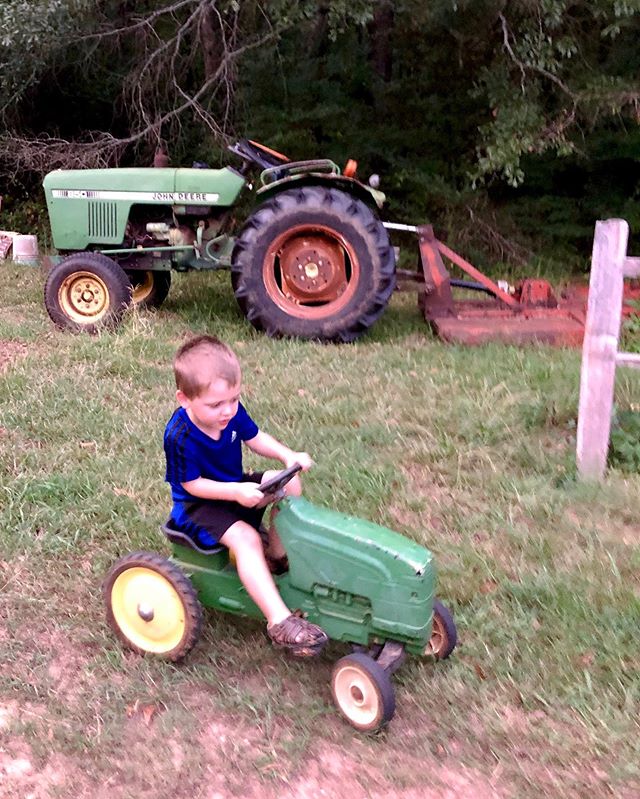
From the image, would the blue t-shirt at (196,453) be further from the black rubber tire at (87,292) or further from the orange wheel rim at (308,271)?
the black rubber tire at (87,292)

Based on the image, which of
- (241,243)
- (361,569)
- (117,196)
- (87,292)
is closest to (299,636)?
(361,569)

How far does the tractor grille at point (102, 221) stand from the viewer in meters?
6.57

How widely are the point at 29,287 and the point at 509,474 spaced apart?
224 inches

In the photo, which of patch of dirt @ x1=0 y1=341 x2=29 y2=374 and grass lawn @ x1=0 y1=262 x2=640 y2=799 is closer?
grass lawn @ x1=0 y1=262 x2=640 y2=799

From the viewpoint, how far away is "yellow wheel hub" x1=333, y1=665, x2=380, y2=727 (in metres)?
2.34

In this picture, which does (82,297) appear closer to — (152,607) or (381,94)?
(152,607)

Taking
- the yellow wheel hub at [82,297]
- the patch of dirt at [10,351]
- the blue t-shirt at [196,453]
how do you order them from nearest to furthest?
the blue t-shirt at [196,453]
the patch of dirt at [10,351]
the yellow wheel hub at [82,297]

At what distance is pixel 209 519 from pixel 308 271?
148 inches

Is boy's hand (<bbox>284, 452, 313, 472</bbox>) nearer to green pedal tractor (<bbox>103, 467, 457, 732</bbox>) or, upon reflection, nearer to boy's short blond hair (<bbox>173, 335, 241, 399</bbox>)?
green pedal tractor (<bbox>103, 467, 457, 732</bbox>)

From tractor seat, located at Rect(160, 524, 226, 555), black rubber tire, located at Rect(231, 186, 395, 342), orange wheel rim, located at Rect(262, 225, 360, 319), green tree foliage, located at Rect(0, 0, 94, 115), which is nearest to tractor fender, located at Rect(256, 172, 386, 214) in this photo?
black rubber tire, located at Rect(231, 186, 395, 342)

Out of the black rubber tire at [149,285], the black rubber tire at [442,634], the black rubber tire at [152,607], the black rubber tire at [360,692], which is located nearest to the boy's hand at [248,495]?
the black rubber tire at [152,607]

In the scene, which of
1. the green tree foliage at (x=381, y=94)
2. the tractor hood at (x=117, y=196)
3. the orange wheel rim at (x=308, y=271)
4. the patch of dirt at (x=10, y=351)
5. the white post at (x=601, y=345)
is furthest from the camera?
the green tree foliage at (x=381, y=94)

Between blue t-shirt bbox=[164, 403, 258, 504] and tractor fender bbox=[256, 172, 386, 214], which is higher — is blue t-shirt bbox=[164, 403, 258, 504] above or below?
below

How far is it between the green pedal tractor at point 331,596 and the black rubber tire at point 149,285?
15.1ft
